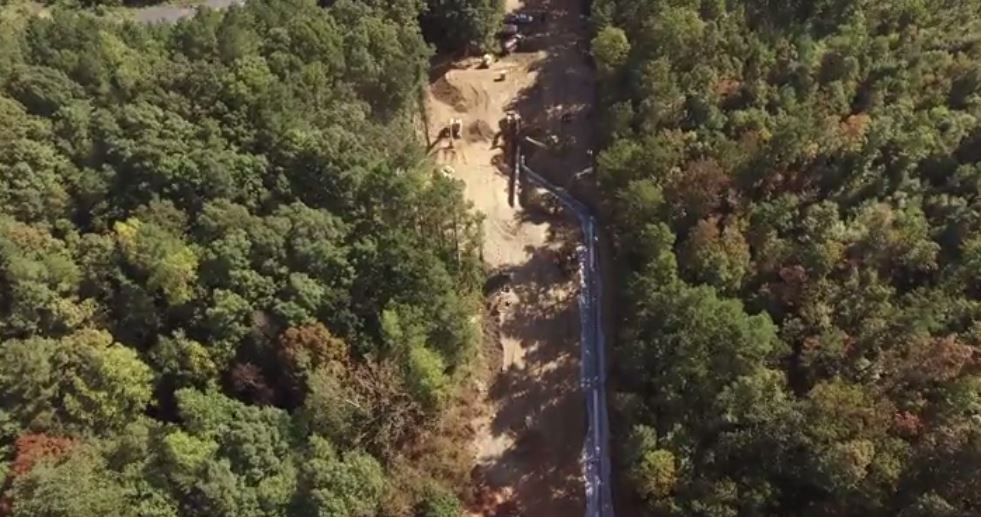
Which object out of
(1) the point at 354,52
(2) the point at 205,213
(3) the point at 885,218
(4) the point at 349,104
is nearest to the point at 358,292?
(2) the point at 205,213

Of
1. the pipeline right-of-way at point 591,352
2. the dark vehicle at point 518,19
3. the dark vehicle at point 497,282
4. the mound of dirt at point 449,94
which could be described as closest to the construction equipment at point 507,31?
the dark vehicle at point 518,19

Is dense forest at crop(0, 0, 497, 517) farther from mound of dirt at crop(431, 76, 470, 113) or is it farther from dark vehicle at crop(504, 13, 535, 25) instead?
dark vehicle at crop(504, 13, 535, 25)

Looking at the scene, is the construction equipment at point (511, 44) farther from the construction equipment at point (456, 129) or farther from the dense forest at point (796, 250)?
the dense forest at point (796, 250)

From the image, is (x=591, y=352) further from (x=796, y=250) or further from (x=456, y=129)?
(x=456, y=129)

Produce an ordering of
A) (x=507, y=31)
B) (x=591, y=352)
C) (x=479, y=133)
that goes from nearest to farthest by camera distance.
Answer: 1. (x=591, y=352)
2. (x=479, y=133)
3. (x=507, y=31)

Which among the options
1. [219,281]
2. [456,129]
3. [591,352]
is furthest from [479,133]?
[219,281]
